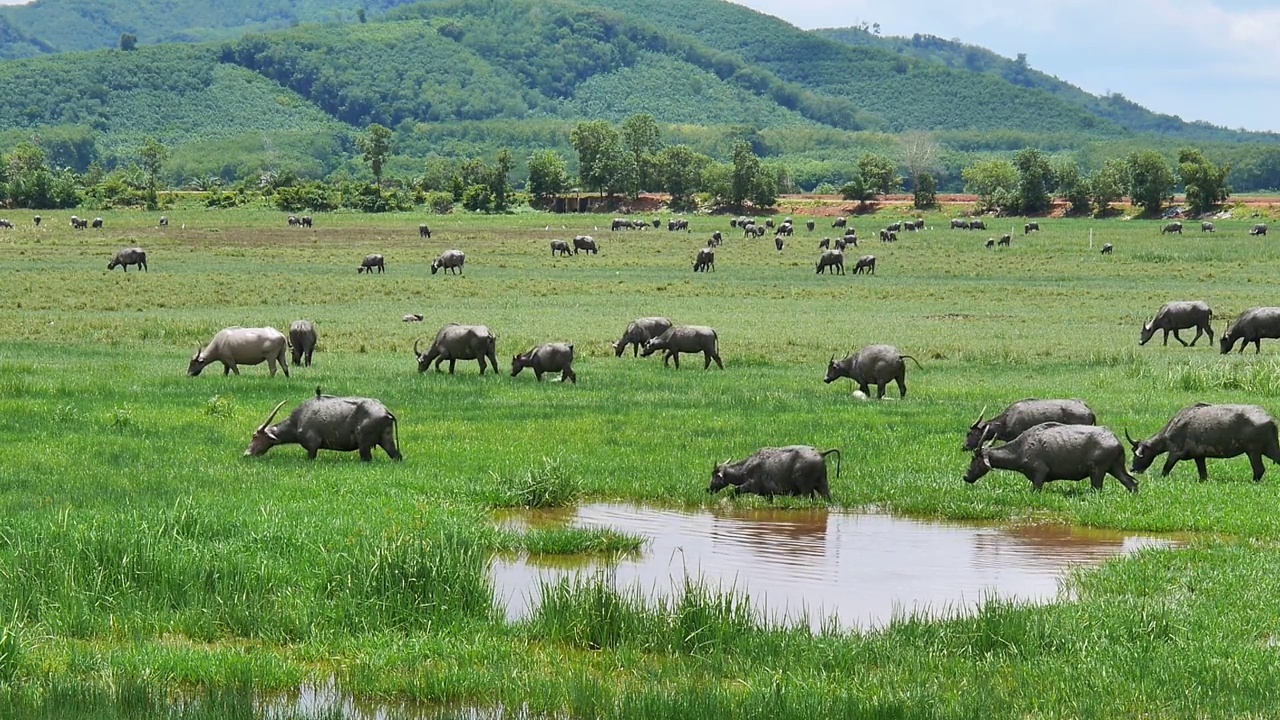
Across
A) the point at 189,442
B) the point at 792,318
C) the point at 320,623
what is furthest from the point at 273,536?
the point at 792,318

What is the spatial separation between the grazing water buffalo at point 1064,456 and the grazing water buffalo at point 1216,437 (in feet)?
1.63

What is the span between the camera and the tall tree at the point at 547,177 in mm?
131000

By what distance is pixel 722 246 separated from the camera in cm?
7912

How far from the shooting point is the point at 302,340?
2822 centimetres

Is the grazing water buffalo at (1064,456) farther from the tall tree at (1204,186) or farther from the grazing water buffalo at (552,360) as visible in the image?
the tall tree at (1204,186)

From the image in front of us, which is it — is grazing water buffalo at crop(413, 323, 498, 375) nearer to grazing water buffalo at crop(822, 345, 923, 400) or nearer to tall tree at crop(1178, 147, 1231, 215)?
grazing water buffalo at crop(822, 345, 923, 400)

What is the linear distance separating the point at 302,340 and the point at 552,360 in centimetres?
580

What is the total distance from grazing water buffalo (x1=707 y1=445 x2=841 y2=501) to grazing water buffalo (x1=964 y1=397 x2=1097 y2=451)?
9.51 ft

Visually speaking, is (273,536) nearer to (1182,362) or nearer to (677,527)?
(677,527)

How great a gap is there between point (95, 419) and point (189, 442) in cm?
199

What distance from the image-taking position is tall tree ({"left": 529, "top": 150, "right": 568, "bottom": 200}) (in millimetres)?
131000

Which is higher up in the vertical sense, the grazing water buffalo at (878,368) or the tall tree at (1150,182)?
the tall tree at (1150,182)

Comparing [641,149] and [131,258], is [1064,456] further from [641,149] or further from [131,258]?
[641,149]

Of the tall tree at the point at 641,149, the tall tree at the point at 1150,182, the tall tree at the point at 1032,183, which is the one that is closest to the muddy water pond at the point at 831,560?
the tall tree at the point at 1150,182
